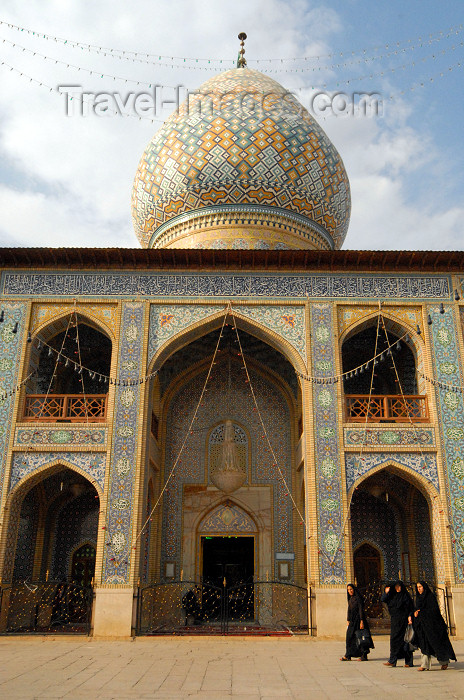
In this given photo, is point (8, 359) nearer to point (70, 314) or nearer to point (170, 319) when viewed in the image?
point (70, 314)

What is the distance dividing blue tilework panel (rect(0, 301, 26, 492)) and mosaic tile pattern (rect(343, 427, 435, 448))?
187 inches

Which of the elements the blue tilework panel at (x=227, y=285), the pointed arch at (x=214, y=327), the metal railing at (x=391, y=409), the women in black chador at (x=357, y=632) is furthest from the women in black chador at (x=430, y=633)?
the blue tilework panel at (x=227, y=285)

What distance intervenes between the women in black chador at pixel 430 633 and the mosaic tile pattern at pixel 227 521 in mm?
5172

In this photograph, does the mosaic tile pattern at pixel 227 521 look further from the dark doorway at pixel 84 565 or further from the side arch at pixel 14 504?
the side arch at pixel 14 504

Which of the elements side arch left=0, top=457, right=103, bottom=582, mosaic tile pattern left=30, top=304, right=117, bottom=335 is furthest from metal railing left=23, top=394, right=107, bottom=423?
mosaic tile pattern left=30, top=304, right=117, bottom=335

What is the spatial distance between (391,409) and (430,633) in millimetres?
4169

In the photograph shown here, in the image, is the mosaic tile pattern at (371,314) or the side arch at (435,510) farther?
the mosaic tile pattern at (371,314)

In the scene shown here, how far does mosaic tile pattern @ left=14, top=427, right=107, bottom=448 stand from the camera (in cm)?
910

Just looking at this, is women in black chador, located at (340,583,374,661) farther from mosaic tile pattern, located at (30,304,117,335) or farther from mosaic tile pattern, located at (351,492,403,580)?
mosaic tile pattern, located at (30,304,117,335)

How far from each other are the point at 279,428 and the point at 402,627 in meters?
5.49

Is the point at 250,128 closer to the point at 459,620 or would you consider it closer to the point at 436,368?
the point at 436,368

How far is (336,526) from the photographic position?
8.80 metres

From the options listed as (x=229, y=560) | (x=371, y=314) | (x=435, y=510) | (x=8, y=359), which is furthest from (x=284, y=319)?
(x=229, y=560)

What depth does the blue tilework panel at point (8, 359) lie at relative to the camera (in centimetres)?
914
